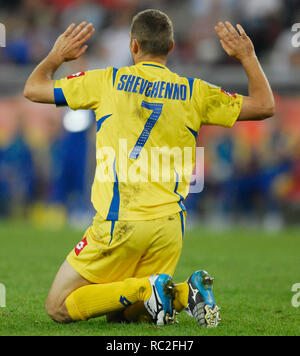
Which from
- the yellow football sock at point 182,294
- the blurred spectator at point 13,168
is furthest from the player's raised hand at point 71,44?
the blurred spectator at point 13,168

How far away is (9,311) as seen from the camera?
532cm

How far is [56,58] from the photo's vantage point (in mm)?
4676

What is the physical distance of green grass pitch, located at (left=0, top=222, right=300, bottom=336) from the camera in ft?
15.3

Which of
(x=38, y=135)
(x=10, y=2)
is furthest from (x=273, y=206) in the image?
(x=10, y=2)

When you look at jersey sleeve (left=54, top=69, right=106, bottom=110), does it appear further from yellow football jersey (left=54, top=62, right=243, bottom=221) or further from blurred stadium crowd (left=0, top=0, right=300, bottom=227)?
blurred stadium crowd (left=0, top=0, right=300, bottom=227)

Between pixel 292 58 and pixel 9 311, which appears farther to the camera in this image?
pixel 292 58

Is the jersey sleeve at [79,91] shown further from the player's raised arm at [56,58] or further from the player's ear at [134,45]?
the player's ear at [134,45]

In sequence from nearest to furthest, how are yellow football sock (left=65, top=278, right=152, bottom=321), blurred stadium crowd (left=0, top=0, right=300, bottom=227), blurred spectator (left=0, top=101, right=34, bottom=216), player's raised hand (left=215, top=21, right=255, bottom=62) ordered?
yellow football sock (left=65, top=278, right=152, bottom=321)
player's raised hand (left=215, top=21, right=255, bottom=62)
blurred stadium crowd (left=0, top=0, right=300, bottom=227)
blurred spectator (left=0, top=101, right=34, bottom=216)

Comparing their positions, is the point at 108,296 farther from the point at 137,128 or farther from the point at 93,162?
the point at 93,162

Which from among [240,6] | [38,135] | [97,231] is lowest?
[97,231]

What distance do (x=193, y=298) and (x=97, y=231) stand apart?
→ 28.3 inches

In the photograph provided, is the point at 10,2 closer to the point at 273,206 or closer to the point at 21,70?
the point at 21,70

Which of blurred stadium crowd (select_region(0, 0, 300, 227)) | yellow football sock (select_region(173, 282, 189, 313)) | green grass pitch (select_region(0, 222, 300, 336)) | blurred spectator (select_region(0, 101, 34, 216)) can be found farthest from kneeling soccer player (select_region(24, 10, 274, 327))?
blurred spectator (select_region(0, 101, 34, 216))

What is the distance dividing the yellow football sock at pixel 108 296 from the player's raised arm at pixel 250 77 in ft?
4.02
